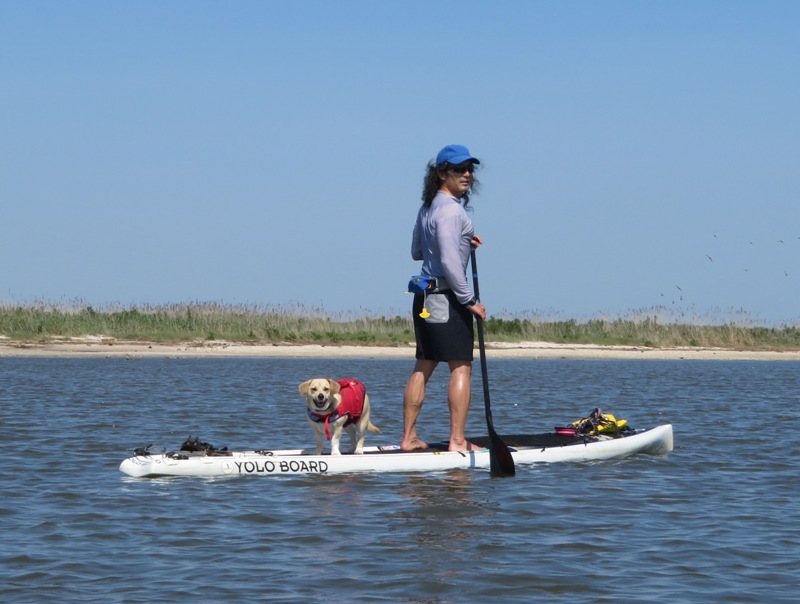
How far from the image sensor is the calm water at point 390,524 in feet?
19.3

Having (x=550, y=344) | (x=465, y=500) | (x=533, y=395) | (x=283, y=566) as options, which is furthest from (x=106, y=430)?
(x=550, y=344)

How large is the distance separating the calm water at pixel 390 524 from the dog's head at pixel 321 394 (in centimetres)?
56

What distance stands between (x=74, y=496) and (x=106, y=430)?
14.9 feet

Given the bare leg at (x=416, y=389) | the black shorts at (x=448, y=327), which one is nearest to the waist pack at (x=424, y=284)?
the black shorts at (x=448, y=327)

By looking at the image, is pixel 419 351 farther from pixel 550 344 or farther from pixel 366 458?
pixel 550 344

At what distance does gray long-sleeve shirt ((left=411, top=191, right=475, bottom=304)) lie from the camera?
Answer: 903 centimetres

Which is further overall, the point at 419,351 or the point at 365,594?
the point at 419,351

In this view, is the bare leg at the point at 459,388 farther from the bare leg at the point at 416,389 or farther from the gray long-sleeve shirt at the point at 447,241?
the gray long-sleeve shirt at the point at 447,241

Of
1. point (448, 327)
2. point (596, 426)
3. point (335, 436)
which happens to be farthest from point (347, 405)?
point (596, 426)

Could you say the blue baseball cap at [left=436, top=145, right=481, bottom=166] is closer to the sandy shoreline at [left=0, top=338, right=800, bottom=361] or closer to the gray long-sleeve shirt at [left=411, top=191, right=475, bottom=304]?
the gray long-sleeve shirt at [left=411, top=191, right=475, bottom=304]

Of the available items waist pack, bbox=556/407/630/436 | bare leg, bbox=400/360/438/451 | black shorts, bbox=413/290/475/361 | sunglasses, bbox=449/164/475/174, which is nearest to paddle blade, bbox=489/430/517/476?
bare leg, bbox=400/360/438/451

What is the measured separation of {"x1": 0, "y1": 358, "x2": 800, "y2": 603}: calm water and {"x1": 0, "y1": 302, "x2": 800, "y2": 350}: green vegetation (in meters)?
23.1

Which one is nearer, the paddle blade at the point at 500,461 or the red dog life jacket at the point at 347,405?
the paddle blade at the point at 500,461

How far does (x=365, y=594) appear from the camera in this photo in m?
5.70
